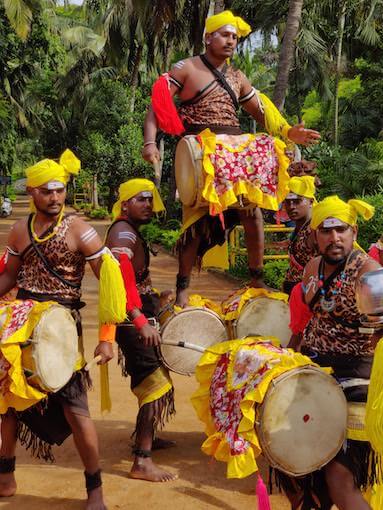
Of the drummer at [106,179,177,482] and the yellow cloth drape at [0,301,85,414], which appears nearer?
the yellow cloth drape at [0,301,85,414]

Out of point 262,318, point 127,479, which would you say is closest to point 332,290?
point 262,318

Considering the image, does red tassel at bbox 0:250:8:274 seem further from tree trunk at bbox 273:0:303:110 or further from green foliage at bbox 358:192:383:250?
tree trunk at bbox 273:0:303:110

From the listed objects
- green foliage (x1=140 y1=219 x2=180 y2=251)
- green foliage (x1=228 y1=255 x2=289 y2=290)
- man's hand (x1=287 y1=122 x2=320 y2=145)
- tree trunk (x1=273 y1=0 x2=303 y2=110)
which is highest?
tree trunk (x1=273 y1=0 x2=303 y2=110)

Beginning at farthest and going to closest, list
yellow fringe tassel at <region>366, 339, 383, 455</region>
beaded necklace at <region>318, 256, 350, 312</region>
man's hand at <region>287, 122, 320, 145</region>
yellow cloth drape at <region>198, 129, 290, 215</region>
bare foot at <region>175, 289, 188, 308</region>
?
man's hand at <region>287, 122, 320, 145</region> → bare foot at <region>175, 289, 188, 308</region> → yellow cloth drape at <region>198, 129, 290, 215</region> → beaded necklace at <region>318, 256, 350, 312</region> → yellow fringe tassel at <region>366, 339, 383, 455</region>

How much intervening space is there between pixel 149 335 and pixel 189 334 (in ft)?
1.39

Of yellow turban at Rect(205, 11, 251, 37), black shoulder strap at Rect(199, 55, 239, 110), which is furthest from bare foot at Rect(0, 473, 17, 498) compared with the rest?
yellow turban at Rect(205, 11, 251, 37)

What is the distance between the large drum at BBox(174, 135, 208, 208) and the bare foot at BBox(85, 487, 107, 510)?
2.01 m

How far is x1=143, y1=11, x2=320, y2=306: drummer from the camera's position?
15.9ft

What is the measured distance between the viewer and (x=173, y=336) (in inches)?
192

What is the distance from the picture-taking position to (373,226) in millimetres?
11586

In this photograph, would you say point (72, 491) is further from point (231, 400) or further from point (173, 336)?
point (231, 400)

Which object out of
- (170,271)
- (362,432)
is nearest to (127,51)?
(170,271)

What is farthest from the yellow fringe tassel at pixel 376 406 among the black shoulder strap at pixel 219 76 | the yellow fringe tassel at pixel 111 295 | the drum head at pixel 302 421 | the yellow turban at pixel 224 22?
the yellow turban at pixel 224 22

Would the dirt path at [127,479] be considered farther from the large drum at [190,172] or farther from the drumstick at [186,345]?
the large drum at [190,172]
